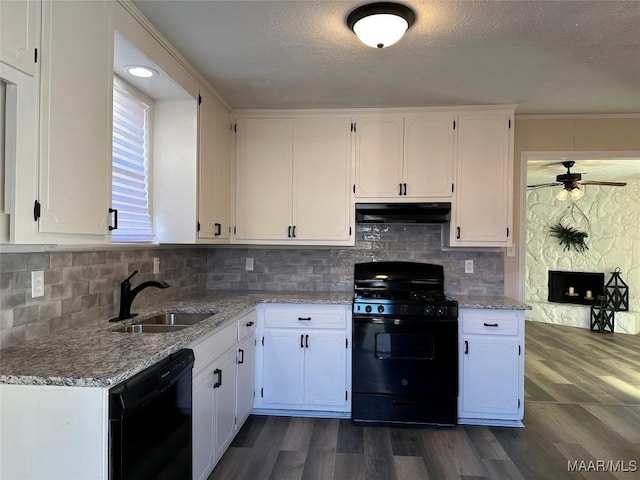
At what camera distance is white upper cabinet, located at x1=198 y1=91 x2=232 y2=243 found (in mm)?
2684

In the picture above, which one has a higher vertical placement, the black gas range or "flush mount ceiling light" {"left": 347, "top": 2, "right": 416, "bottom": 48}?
"flush mount ceiling light" {"left": 347, "top": 2, "right": 416, "bottom": 48}

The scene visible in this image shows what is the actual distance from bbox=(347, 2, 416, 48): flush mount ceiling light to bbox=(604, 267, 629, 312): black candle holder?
21.1 ft

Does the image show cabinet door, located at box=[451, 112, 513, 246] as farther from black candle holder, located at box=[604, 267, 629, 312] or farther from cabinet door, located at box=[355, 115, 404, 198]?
black candle holder, located at box=[604, 267, 629, 312]

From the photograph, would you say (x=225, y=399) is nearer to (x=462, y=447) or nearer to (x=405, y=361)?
(x=405, y=361)

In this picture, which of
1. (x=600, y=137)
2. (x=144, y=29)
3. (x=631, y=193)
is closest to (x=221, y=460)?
(x=144, y=29)

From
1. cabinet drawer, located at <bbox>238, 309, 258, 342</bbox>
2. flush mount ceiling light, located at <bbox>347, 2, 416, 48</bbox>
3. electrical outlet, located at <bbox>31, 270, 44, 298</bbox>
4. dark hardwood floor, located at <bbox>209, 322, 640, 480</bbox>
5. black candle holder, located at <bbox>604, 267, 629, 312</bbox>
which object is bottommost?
dark hardwood floor, located at <bbox>209, 322, 640, 480</bbox>

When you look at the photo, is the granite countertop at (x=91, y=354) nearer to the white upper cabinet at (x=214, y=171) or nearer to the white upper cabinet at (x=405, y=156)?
the white upper cabinet at (x=214, y=171)

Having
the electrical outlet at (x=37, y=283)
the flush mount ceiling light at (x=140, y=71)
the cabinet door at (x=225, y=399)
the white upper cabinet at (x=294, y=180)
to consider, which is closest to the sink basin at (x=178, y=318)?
the cabinet door at (x=225, y=399)

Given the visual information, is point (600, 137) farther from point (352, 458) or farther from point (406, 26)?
point (352, 458)

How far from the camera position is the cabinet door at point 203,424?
185cm

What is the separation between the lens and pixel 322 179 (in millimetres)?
3225

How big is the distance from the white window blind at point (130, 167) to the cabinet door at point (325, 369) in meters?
1.38

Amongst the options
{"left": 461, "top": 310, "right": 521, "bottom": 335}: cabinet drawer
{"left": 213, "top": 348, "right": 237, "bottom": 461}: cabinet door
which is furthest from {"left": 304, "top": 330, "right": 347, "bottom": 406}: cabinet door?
{"left": 461, "top": 310, "right": 521, "bottom": 335}: cabinet drawer

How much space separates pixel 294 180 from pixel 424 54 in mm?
1411
